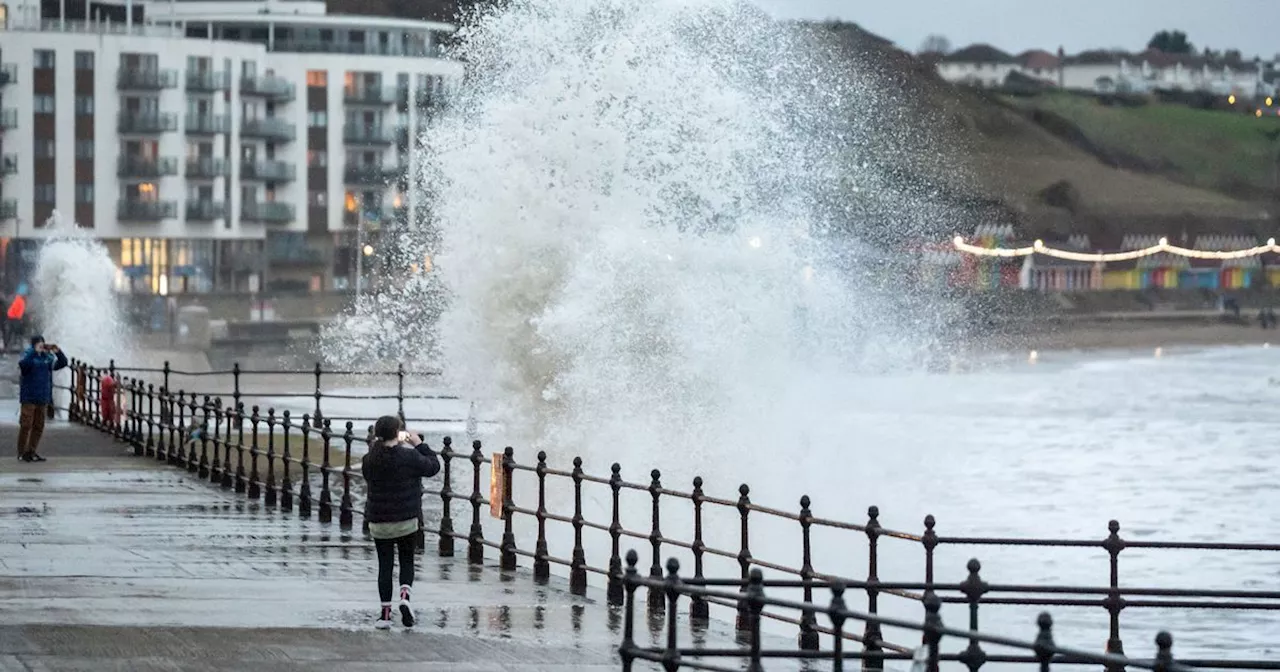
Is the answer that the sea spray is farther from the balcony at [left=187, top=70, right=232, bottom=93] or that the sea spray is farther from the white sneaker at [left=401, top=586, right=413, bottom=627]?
the balcony at [left=187, top=70, right=232, bottom=93]

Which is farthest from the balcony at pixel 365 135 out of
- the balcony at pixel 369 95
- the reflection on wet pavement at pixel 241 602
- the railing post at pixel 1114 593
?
the railing post at pixel 1114 593

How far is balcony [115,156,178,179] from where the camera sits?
11469 centimetres

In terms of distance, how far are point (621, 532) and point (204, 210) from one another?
103410 mm

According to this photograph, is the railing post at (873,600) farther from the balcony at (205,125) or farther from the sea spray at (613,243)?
the balcony at (205,125)

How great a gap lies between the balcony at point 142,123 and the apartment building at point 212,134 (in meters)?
0.07

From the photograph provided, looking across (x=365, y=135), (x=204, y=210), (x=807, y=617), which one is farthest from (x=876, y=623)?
(x=365, y=135)

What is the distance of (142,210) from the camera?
114625mm

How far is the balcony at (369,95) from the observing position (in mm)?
127875

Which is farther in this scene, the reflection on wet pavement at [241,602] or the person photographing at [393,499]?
the person photographing at [393,499]

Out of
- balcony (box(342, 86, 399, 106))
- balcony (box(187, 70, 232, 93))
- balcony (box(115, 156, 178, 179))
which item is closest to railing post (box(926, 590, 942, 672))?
balcony (box(115, 156, 178, 179))

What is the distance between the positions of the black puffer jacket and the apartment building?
9521 cm

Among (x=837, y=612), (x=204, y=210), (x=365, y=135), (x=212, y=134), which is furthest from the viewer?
(x=365, y=135)

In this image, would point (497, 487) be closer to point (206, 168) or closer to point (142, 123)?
point (142, 123)

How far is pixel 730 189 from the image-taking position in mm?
33625
